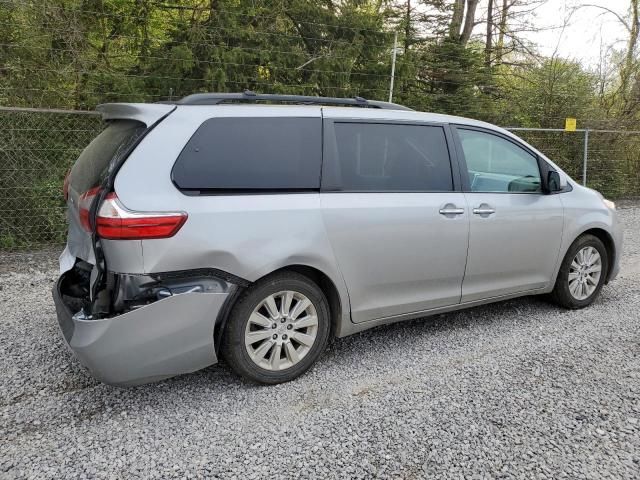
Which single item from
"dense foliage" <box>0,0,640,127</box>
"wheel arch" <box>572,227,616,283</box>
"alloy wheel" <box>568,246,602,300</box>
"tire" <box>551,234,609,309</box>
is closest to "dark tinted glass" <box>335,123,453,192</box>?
"tire" <box>551,234,609,309</box>

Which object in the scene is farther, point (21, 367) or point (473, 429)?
point (21, 367)

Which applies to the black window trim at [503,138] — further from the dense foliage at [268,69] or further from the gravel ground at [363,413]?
the dense foliage at [268,69]

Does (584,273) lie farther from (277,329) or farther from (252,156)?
(252,156)

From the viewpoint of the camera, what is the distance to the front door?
3.88 m

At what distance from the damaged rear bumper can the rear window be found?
0.79m

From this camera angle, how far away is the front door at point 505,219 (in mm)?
3879

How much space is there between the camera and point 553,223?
428 cm

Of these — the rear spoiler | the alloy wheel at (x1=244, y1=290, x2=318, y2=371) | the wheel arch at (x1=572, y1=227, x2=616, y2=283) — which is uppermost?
the rear spoiler

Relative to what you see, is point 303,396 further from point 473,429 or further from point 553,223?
point 553,223

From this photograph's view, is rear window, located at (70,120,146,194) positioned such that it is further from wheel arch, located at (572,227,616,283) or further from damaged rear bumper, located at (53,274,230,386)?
wheel arch, located at (572,227,616,283)

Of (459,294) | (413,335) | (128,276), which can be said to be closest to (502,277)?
(459,294)

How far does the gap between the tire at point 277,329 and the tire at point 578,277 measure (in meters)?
2.40

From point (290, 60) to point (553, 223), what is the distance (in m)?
5.66

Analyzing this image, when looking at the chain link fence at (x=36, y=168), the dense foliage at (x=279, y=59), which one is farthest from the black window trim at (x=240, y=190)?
the dense foliage at (x=279, y=59)
